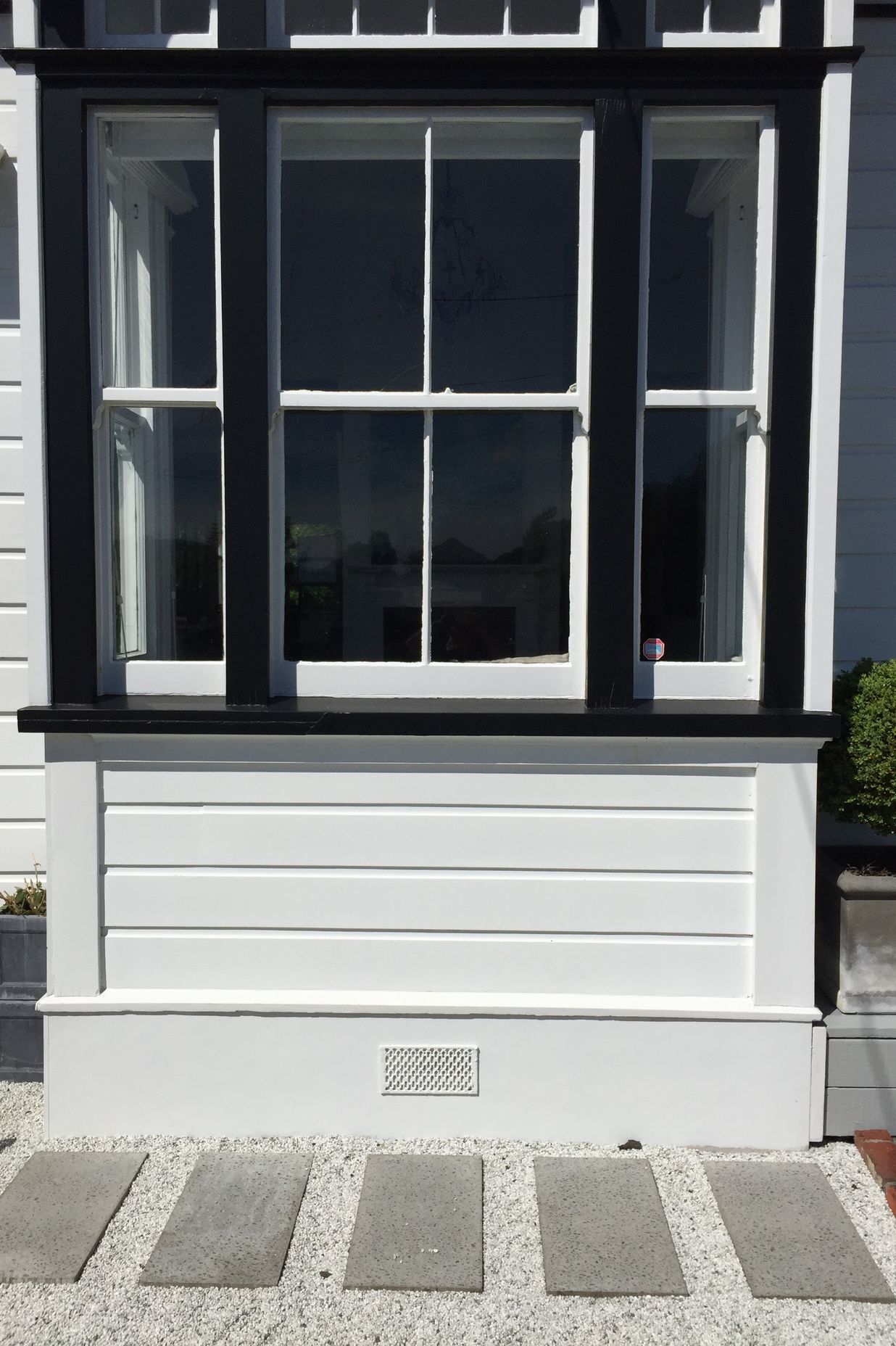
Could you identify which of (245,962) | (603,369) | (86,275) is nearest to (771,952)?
(245,962)

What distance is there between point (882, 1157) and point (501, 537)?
2195 millimetres

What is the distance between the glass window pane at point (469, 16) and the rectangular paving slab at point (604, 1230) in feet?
11.1

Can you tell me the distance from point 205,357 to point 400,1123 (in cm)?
251

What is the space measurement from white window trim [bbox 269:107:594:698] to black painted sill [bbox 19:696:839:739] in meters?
0.14

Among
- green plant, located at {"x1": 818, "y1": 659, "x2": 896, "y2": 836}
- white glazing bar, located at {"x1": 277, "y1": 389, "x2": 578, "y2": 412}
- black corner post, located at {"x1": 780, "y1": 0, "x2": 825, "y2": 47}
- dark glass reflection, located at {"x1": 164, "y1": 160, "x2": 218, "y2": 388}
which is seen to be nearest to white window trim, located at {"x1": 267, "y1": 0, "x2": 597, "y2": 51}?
dark glass reflection, located at {"x1": 164, "y1": 160, "x2": 218, "y2": 388}

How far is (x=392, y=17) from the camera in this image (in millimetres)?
2863

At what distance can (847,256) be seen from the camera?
3.34m

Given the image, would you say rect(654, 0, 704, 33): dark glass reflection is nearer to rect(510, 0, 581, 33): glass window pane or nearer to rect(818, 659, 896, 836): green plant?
rect(510, 0, 581, 33): glass window pane

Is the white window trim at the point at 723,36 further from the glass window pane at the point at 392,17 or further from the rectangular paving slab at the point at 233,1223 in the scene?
the rectangular paving slab at the point at 233,1223

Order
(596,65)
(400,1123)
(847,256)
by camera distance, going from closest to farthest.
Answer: (596,65) < (400,1123) < (847,256)

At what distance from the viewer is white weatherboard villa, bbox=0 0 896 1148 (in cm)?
284

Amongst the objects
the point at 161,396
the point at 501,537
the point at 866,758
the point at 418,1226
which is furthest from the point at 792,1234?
the point at 161,396

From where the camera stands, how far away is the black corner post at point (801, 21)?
2.77 meters

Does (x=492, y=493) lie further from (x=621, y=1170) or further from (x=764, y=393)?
(x=621, y=1170)
